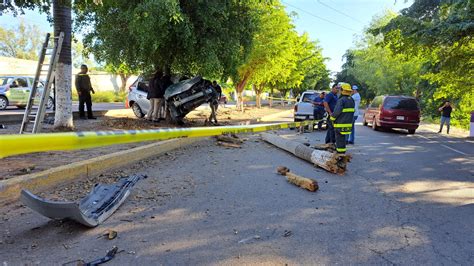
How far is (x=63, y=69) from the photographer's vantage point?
31.4 ft

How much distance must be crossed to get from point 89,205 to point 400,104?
52.5 ft

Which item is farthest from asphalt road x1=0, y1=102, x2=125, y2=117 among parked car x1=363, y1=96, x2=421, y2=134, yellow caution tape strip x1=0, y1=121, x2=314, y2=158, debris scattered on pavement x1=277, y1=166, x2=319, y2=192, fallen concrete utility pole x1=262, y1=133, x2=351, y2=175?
parked car x1=363, y1=96, x2=421, y2=134

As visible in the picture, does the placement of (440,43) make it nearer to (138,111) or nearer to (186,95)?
(186,95)

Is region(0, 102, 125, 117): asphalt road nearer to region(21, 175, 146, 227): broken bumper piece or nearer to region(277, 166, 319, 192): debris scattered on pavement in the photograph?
region(21, 175, 146, 227): broken bumper piece

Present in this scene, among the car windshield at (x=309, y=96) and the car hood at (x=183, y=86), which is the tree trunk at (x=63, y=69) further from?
the car windshield at (x=309, y=96)

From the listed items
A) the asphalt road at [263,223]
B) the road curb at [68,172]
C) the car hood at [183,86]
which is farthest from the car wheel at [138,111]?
the asphalt road at [263,223]

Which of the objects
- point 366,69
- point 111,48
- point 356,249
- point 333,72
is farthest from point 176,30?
point 333,72

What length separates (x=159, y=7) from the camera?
30.8 feet

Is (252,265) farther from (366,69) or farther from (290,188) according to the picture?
(366,69)

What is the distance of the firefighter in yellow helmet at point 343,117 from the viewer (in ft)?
27.5

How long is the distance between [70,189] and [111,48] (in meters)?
7.86

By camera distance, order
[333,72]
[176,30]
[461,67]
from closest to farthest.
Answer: [176,30] < [461,67] < [333,72]

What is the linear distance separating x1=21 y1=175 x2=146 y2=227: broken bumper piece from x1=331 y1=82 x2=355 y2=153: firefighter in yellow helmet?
4669 mm

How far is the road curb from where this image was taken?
4.81 metres
